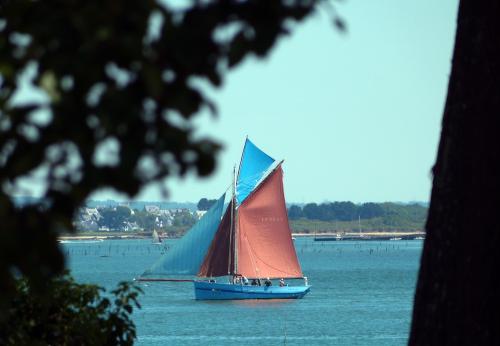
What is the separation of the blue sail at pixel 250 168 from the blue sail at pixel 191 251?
1704mm

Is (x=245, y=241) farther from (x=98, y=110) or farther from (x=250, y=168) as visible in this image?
(x=98, y=110)

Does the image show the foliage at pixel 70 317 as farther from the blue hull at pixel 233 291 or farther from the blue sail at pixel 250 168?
the blue hull at pixel 233 291

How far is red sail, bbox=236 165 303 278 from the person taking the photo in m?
67.2

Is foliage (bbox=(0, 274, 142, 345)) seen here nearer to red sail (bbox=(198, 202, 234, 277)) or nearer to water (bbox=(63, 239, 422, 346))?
water (bbox=(63, 239, 422, 346))

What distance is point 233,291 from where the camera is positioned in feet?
237

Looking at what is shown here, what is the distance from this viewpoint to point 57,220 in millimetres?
3209

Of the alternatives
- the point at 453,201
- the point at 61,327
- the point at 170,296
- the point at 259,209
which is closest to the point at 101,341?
the point at 61,327

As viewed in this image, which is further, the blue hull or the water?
the blue hull

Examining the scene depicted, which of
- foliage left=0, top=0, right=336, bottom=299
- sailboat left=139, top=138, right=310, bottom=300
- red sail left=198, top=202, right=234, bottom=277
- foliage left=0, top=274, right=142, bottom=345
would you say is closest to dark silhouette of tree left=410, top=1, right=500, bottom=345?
foliage left=0, top=0, right=336, bottom=299

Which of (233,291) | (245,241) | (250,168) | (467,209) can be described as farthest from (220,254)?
(467,209)

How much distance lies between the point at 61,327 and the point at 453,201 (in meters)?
4.41

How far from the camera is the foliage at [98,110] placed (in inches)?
123

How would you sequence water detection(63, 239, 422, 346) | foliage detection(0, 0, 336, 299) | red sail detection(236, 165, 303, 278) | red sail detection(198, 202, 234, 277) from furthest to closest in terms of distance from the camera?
red sail detection(198, 202, 234, 277), red sail detection(236, 165, 303, 278), water detection(63, 239, 422, 346), foliage detection(0, 0, 336, 299)

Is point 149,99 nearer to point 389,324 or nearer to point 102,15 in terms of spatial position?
point 102,15
